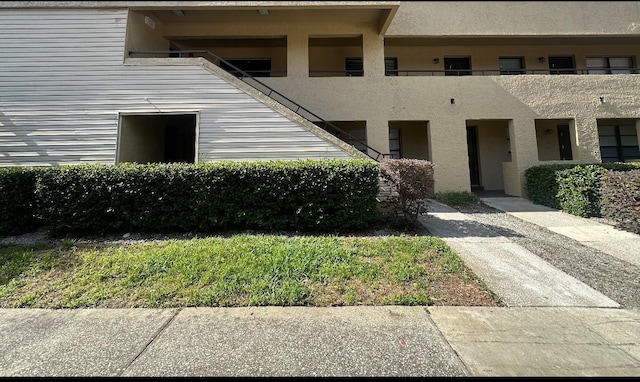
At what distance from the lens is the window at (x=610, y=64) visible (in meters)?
12.7

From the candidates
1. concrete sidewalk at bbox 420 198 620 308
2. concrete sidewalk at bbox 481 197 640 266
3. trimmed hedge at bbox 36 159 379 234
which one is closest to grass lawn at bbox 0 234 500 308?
concrete sidewalk at bbox 420 198 620 308

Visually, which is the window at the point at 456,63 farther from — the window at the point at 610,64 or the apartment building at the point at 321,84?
the window at the point at 610,64

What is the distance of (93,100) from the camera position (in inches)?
314

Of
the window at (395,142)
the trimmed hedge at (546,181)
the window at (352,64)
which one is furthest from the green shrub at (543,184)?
the window at (352,64)

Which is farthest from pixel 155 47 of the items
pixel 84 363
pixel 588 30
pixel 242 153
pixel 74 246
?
pixel 588 30

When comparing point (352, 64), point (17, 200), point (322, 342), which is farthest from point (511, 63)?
point (17, 200)

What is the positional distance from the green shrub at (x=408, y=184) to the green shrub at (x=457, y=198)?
3.56 meters

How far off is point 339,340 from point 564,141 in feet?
49.5

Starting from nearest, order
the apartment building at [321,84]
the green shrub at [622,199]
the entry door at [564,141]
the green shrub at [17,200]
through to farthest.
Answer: the green shrub at [17,200] → the green shrub at [622,199] → the apartment building at [321,84] → the entry door at [564,141]

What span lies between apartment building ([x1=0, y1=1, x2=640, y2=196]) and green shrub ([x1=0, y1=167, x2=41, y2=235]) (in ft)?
5.89

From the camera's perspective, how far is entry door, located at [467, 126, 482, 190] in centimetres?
1240

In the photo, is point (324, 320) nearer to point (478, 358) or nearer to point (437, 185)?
point (478, 358)

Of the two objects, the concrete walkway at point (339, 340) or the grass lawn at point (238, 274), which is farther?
the grass lawn at point (238, 274)

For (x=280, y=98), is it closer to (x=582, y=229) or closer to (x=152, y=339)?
(x=152, y=339)
